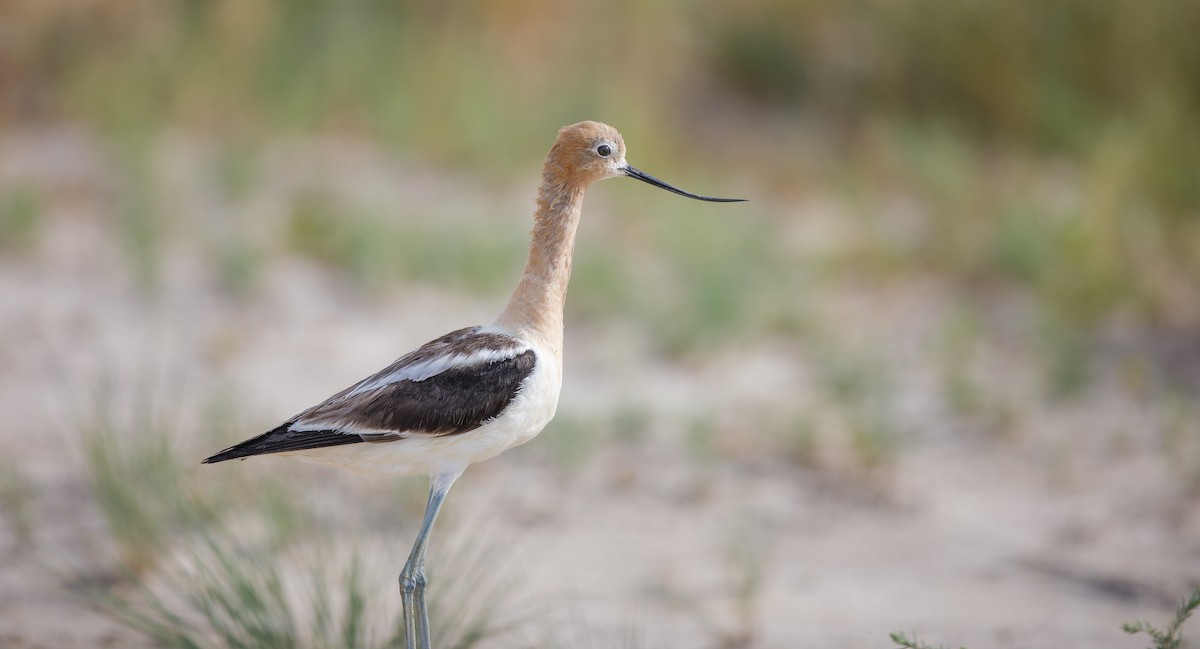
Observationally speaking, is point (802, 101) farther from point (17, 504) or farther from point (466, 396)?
point (466, 396)

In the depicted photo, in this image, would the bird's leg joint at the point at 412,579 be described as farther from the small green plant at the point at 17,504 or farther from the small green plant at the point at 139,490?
the small green plant at the point at 17,504

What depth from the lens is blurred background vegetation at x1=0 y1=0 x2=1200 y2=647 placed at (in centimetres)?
579

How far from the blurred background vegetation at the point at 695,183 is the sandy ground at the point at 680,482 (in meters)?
0.09

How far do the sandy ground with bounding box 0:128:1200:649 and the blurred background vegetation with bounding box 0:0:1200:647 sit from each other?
9cm

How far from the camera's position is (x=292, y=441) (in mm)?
2924

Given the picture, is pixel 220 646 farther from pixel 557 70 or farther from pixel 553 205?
pixel 557 70

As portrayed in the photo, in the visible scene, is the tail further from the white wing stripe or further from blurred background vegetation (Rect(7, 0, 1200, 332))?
blurred background vegetation (Rect(7, 0, 1200, 332))

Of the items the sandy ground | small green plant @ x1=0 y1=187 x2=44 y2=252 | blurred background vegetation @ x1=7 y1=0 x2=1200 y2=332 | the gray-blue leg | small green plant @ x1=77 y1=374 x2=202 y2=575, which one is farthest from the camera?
blurred background vegetation @ x1=7 y1=0 x2=1200 y2=332

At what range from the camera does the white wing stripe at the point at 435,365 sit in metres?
3.00

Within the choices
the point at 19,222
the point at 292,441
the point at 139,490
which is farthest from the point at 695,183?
the point at 292,441

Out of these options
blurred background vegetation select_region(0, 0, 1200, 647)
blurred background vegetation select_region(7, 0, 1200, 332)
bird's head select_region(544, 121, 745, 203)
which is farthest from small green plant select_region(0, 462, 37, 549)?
blurred background vegetation select_region(7, 0, 1200, 332)

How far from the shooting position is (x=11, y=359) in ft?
18.0

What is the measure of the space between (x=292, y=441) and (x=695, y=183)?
223 inches

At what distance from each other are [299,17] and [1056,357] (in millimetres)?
5771
